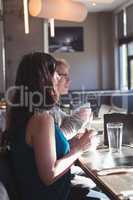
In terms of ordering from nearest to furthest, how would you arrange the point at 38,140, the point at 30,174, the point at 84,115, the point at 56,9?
the point at 38,140 → the point at 30,174 → the point at 84,115 → the point at 56,9

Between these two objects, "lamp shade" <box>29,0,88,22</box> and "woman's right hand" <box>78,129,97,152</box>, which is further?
"lamp shade" <box>29,0,88,22</box>

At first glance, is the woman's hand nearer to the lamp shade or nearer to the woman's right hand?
the woman's right hand

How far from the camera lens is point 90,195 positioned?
6.46 feet

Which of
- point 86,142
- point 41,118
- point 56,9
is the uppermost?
point 56,9

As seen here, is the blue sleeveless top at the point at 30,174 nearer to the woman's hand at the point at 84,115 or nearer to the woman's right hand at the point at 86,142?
the woman's right hand at the point at 86,142

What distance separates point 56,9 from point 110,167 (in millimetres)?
1576

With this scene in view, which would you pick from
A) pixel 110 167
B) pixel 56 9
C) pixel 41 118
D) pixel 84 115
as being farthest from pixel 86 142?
pixel 56 9

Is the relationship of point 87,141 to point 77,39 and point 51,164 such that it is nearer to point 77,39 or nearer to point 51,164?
point 51,164

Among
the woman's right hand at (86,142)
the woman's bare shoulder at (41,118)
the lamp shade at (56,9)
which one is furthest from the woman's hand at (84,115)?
the lamp shade at (56,9)

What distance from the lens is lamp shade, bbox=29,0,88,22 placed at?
9.24 feet

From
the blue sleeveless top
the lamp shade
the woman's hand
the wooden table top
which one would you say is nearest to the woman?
the blue sleeveless top

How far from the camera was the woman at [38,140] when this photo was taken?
150 centimetres

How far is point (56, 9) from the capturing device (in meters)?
2.88

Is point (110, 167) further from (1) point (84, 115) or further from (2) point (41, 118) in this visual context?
(1) point (84, 115)
